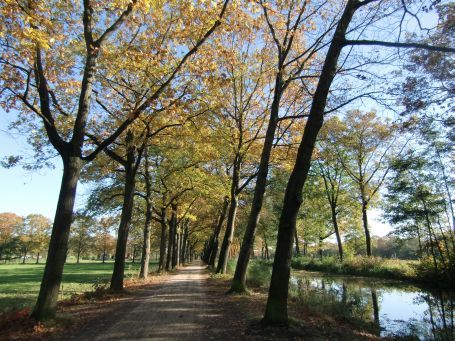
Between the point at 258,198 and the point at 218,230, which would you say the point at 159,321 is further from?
the point at 218,230

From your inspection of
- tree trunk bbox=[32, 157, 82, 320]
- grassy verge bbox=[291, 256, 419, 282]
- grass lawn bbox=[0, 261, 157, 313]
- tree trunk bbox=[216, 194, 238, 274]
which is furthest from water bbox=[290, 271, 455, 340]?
grass lawn bbox=[0, 261, 157, 313]

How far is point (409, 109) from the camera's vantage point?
9.09 metres

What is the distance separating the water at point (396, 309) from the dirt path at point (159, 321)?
3857 mm

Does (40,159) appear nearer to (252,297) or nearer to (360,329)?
(252,297)

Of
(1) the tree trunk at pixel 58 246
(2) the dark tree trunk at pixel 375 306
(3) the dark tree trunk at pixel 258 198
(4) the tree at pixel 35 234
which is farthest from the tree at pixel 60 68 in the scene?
(4) the tree at pixel 35 234

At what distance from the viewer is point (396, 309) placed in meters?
13.2

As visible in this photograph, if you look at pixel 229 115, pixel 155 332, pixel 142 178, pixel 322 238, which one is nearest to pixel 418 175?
pixel 229 115

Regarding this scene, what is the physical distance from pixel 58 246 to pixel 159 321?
3147 mm

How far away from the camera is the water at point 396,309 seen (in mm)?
10062

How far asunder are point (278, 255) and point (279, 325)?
1490 millimetres

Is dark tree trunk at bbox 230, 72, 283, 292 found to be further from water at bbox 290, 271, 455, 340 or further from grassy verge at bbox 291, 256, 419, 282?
grassy verge at bbox 291, 256, 419, 282

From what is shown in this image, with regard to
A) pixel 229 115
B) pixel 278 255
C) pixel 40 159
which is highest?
pixel 229 115

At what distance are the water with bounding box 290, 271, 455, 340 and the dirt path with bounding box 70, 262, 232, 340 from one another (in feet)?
12.7

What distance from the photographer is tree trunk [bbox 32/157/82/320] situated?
8.11m
